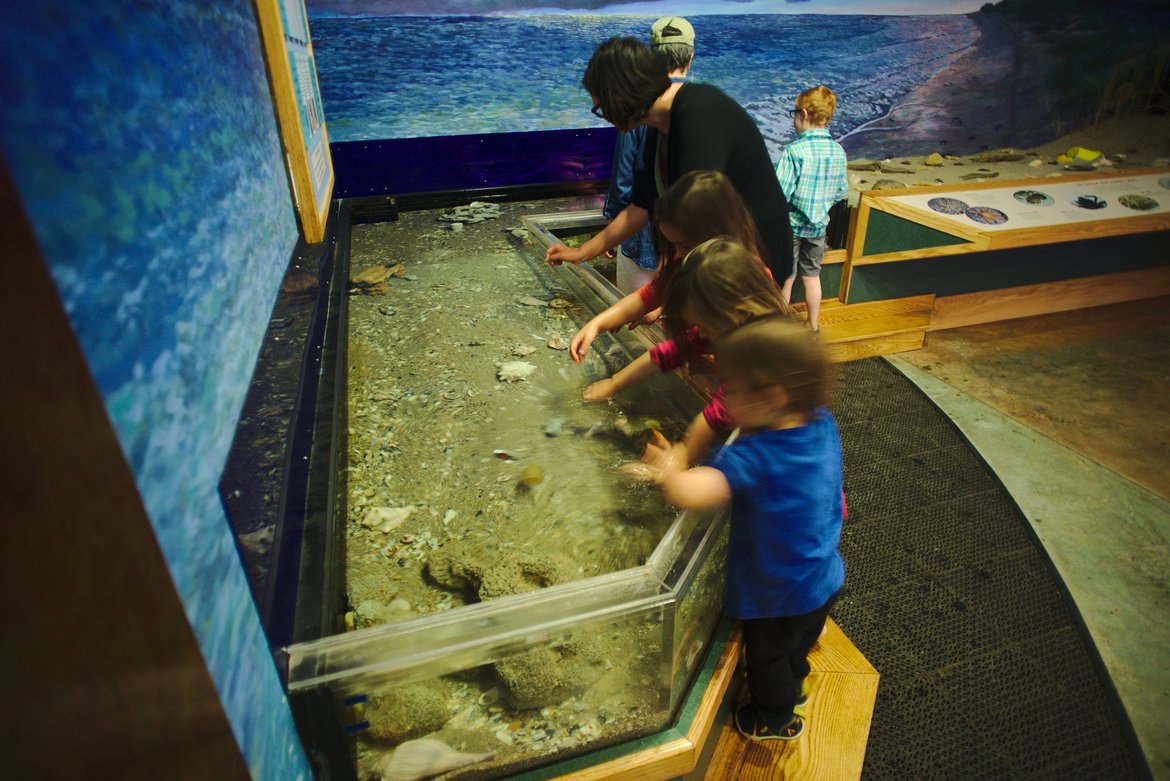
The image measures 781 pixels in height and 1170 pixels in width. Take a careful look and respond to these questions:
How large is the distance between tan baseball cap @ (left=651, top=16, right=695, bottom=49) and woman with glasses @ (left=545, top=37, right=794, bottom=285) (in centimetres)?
96

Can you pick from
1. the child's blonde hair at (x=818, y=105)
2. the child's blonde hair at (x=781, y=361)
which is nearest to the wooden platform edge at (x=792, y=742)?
the child's blonde hair at (x=781, y=361)

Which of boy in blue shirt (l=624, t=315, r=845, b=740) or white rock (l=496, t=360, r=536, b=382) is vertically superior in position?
boy in blue shirt (l=624, t=315, r=845, b=740)

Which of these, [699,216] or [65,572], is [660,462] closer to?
[699,216]

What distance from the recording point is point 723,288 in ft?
4.61

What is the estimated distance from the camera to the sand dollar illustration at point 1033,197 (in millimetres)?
3949

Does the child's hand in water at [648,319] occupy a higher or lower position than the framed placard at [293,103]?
lower

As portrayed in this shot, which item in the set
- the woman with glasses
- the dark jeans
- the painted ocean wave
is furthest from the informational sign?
the painted ocean wave

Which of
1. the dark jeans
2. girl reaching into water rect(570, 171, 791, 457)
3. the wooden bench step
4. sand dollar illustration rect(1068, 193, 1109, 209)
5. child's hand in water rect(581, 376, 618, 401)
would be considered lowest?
the wooden bench step

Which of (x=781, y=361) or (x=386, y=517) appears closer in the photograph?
(x=781, y=361)

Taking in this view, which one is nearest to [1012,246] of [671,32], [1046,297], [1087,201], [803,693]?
[1087,201]

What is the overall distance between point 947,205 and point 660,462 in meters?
3.32

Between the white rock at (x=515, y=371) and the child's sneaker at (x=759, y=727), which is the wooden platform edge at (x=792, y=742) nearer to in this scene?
the child's sneaker at (x=759, y=727)

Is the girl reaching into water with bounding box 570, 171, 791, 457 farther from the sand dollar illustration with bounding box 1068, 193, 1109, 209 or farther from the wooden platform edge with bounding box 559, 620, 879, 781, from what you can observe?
the sand dollar illustration with bounding box 1068, 193, 1109, 209

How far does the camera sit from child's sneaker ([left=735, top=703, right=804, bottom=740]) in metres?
1.62
